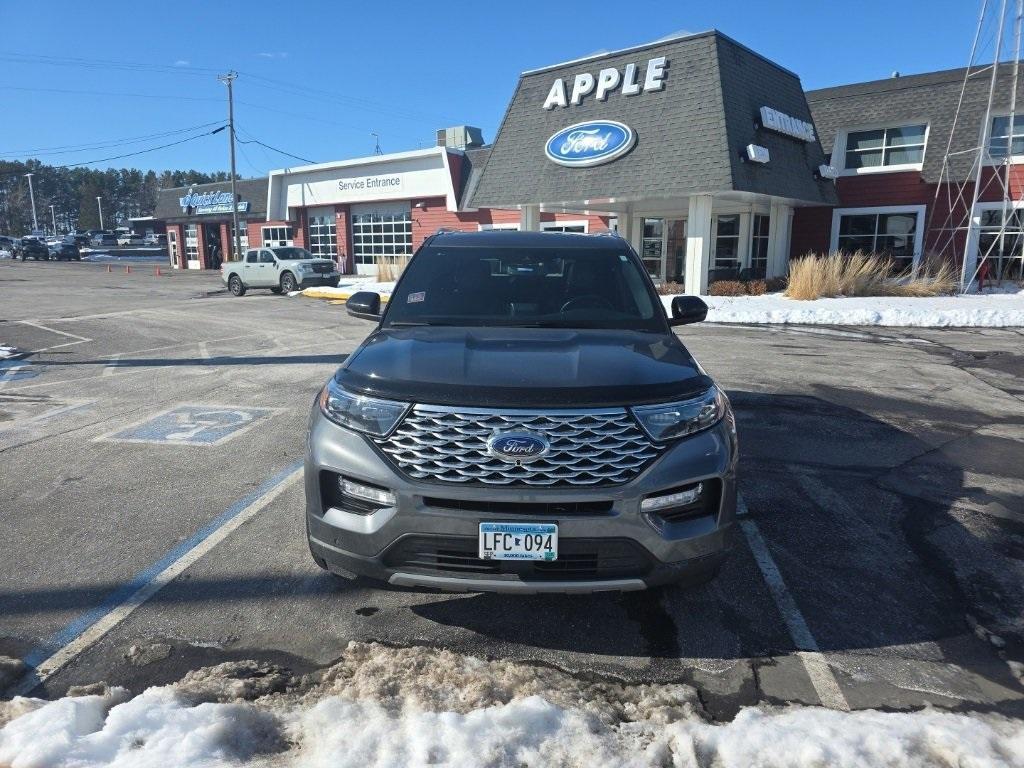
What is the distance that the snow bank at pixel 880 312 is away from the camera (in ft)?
48.3

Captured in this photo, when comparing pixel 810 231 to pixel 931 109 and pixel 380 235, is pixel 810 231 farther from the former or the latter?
pixel 380 235

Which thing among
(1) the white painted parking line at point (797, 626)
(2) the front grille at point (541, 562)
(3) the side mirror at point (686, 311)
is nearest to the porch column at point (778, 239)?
(3) the side mirror at point (686, 311)

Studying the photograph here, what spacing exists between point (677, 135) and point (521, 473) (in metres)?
18.2

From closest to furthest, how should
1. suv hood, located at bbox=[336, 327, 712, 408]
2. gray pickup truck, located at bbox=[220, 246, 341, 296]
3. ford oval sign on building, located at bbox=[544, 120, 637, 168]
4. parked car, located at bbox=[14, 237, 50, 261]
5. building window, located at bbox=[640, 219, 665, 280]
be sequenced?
suv hood, located at bbox=[336, 327, 712, 408]
ford oval sign on building, located at bbox=[544, 120, 637, 168]
building window, located at bbox=[640, 219, 665, 280]
gray pickup truck, located at bbox=[220, 246, 341, 296]
parked car, located at bbox=[14, 237, 50, 261]

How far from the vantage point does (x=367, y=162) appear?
3278cm

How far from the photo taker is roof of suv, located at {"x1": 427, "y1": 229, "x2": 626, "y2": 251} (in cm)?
462

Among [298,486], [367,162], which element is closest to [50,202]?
[367,162]

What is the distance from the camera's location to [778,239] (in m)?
23.4

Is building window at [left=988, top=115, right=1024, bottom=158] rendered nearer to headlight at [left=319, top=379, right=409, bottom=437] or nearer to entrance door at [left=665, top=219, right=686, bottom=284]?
entrance door at [left=665, top=219, right=686, bottom=284]

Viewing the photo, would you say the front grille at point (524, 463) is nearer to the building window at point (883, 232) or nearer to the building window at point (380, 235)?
the building window at point (883, 232)

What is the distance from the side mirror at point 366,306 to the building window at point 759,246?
66.1ft

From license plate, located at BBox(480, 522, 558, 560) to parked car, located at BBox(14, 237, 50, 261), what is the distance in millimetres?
70087

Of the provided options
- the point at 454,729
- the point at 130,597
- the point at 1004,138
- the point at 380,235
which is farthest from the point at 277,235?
the point at 454,729

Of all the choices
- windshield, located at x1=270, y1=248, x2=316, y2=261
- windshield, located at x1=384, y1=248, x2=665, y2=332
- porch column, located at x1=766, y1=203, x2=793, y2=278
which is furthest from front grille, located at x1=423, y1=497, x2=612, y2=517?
windshield, located at x1=270, y1=248, x2=316, y2=261
